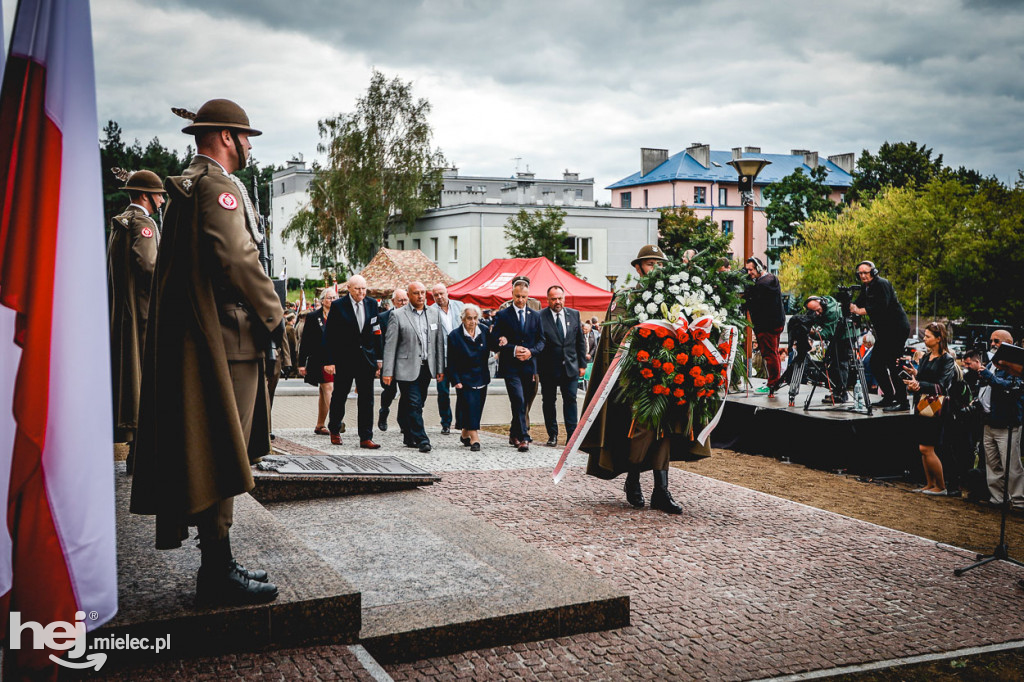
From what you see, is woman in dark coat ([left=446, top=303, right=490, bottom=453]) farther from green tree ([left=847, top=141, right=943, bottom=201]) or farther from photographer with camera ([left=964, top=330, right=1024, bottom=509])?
green tree ([left=847, top=141, right=943, bottom=201])

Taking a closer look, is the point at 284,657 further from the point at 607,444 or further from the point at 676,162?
the point at 676,162

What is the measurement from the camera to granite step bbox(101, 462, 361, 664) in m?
3.91

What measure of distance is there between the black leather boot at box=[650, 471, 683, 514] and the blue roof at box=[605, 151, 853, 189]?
7858 centimetres

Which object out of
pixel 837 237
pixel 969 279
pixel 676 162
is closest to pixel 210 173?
pixel 969 279

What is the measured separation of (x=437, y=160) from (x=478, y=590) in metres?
51.2

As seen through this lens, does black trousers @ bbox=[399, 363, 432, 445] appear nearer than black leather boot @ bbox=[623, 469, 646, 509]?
No

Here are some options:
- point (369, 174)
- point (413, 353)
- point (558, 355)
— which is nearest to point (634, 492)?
point (413, 353)

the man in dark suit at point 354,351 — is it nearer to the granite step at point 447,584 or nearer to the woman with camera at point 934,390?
the granite step at point 447,584

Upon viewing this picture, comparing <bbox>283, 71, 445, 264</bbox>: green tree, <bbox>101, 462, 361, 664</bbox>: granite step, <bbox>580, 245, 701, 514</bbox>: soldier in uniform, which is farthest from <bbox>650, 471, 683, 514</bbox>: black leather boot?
<bbox>283, 71, 445, 264</bbox>: green tree

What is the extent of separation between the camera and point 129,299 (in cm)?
689

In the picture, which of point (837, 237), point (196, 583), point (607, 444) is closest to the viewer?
point (196, 583)

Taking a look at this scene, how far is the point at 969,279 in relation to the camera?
141 feet

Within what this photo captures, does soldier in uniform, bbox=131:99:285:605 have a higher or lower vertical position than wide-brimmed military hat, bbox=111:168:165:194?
lower

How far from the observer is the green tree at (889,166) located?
76169mm
